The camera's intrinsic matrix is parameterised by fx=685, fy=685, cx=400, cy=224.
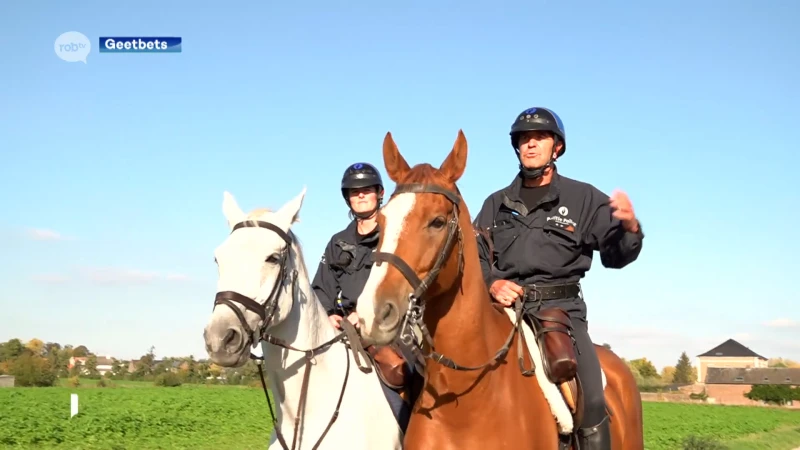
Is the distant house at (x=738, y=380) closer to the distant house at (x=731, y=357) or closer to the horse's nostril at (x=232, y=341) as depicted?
the distant house at (x=731, y=357)

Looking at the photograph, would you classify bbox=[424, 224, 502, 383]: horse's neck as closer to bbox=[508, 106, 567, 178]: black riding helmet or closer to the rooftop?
bbox=[508, 106, 567, 178]: black riding helmet

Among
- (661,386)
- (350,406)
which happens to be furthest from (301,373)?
(661,386)

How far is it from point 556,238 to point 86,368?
304 ft

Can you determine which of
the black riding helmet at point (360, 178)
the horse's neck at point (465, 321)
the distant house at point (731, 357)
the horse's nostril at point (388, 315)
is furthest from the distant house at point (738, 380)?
the horse's nostril at point (388, 315)

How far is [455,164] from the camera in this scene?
4598 millimetres

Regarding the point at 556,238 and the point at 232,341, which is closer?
the point at 232,341

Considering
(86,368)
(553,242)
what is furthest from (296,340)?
(86,368)

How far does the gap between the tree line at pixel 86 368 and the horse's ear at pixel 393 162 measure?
2078 inches

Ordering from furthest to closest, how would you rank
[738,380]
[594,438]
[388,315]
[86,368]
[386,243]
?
[738,380]
[86,368]
[594,438]
[386,243]
[388,315]

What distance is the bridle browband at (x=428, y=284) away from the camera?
4020mm

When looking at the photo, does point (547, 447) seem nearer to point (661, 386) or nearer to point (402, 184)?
point (402, 184)

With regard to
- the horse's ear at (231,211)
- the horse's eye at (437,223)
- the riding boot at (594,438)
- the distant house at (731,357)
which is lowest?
the distant house at (731,357)

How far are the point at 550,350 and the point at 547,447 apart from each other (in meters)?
0.70

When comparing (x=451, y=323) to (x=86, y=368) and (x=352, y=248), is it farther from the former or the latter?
(x=86, y=368)
